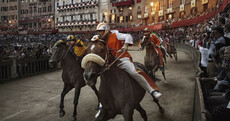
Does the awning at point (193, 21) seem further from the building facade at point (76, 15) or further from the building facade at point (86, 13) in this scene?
the building facade at point (76, 15)

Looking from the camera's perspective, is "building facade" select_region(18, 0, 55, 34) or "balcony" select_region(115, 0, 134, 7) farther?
"building facade" select_region(18, 0, 55, 34)

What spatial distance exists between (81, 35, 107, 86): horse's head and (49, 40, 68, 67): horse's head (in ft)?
9.22

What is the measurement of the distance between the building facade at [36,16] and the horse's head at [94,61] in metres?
65.0

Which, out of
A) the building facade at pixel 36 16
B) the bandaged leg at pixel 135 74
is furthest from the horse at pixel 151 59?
the building facade at pixel 36 16

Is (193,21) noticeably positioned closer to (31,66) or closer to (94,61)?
(31,66)

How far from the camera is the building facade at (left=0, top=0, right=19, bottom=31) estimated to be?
7548cm

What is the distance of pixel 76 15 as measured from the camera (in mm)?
61656

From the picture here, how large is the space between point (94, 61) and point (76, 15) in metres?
62.6

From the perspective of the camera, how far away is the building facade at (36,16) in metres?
66.5

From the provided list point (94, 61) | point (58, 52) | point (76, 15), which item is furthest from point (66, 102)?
point (76, 15)

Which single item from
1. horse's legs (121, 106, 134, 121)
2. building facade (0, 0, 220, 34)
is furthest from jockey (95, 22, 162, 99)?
building facade (0, 0, 220, 34)

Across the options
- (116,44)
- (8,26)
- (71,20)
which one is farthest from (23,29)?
(116,44)

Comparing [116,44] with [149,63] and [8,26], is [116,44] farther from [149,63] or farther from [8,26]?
[8,26]

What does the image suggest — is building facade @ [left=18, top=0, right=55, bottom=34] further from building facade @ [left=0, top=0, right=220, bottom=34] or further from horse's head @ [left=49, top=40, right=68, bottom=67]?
horse's head @ [left=49, top=40, right=68, bottom=67]
